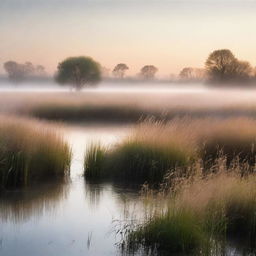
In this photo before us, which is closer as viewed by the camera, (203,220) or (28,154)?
(203,220)

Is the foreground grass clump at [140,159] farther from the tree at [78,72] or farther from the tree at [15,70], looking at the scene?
the tree at [15,70]

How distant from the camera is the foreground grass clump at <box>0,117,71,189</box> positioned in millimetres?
10711

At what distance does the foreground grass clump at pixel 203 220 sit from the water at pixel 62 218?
1.99ft

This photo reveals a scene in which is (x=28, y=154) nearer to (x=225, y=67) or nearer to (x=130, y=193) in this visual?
(x=130, y=193)

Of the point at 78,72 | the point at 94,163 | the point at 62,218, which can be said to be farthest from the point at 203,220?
the point at 78,72

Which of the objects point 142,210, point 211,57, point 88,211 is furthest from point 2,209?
point 211,57

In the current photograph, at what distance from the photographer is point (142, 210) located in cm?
882

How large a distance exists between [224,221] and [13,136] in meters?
5.07

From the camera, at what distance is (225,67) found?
38.8 meters

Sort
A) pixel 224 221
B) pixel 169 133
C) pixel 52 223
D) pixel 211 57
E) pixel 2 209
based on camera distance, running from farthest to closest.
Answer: pixel 211 57, pixel 169 133, pixel 2 209, pixel 52 223, pixel 224 221

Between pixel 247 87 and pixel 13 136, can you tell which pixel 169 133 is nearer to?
pixel 13 136

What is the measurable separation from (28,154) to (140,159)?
229cm

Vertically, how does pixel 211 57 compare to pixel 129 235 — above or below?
above

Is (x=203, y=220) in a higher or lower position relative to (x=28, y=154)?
lower
